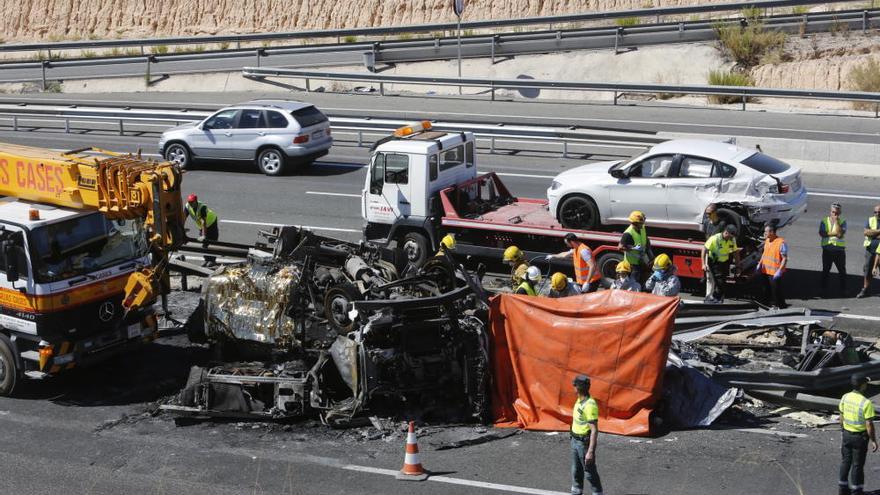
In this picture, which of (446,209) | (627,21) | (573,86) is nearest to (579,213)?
(446,209)

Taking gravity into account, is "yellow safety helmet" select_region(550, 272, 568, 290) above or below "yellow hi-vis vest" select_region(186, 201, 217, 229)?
below

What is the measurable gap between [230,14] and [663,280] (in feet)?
112

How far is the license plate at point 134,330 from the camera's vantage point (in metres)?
13.5

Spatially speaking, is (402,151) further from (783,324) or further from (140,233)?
(783,324)

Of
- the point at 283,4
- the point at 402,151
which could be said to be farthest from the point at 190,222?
the point at 283,4

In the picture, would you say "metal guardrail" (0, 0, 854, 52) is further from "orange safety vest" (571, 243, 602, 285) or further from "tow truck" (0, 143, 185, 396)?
"tow truck" (0, 143, 185, 396)

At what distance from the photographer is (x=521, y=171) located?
24750mm

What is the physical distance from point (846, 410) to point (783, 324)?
3234 millimetres

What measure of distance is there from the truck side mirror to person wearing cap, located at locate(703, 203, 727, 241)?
954 centimetres

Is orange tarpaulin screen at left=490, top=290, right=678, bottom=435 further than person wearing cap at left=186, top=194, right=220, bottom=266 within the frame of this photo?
No

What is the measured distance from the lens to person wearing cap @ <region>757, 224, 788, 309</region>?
1530cm

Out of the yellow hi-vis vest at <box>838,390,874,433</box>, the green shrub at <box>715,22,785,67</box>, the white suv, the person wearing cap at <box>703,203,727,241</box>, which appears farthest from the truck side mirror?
the green shrub at <box>715,22,785,67</box>

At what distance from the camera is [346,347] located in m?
12.0

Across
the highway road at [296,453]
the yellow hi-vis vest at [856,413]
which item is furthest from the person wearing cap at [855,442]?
the highway road at [296,453]
